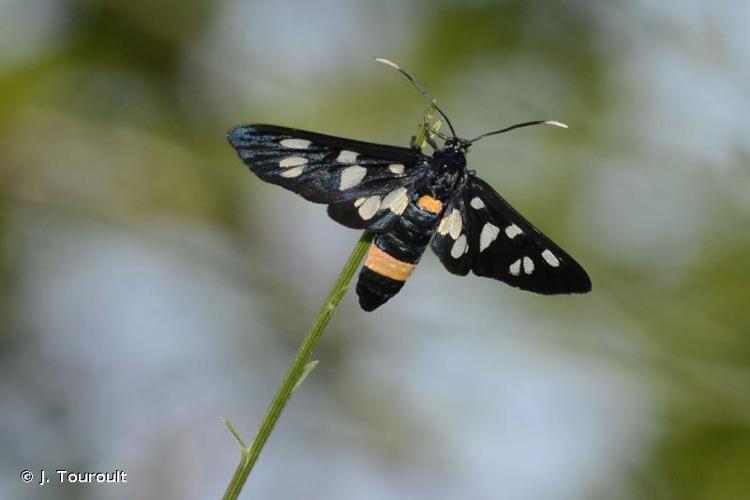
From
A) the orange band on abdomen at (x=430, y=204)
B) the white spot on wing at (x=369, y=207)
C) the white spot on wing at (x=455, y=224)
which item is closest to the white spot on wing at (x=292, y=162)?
the white spot on wing at (x=369, y=207)

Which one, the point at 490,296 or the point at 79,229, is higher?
the point at 490,296

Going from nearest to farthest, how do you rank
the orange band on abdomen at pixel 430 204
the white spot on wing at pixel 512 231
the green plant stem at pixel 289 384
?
the green plant stem at pixel 289 384, the orange band on abdomen at pixel 430 204, the white spot on wing at pixel 512 231

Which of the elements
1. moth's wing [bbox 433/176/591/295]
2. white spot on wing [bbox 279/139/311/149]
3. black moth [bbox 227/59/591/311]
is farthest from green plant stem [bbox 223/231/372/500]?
moth's wing [bbox 433/176/591/295]

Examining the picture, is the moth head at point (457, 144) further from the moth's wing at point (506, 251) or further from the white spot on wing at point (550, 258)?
the white spot on wing at point (550, 258)

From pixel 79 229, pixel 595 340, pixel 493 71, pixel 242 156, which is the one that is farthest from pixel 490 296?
pixel 242 156

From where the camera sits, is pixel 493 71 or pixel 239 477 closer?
pixel 239 477

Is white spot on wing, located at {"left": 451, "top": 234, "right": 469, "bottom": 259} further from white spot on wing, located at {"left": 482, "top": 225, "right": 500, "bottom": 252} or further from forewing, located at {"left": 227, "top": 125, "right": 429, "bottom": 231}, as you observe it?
forewing, located at {"left": 227, "top": 125, "right": 429, "bottom": 231}

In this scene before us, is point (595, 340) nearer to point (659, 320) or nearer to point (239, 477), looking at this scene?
point (659, 320)
